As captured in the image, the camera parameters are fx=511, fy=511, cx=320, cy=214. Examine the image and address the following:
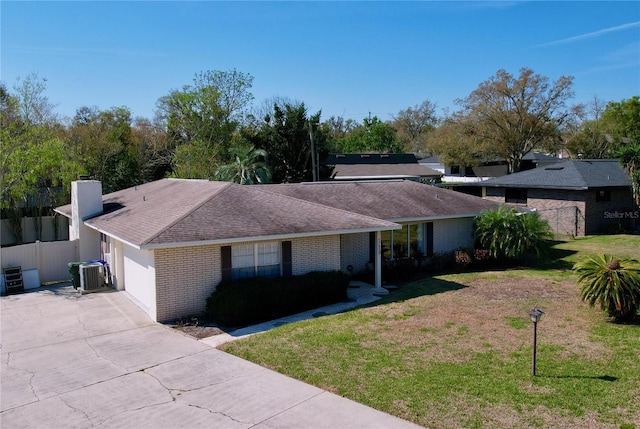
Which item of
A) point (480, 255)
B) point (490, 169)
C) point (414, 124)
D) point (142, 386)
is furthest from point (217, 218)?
point (414, 124)

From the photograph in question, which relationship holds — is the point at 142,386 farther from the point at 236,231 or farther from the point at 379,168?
the point at 379,168

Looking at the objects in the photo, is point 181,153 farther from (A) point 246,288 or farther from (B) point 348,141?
(B) point 348,141

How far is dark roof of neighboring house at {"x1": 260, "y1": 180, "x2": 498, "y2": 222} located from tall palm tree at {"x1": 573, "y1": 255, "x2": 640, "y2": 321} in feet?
24.7

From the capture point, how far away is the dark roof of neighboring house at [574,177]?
28562 mm

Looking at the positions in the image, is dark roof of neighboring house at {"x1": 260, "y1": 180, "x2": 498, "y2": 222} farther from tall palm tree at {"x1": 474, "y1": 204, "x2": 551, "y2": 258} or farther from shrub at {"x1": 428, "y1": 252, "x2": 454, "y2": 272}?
shrub at {"x1": 428, "y1": 252, "x2": 454, "y2": 272}

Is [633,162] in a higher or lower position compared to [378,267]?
higher

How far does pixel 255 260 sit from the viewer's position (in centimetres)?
1468

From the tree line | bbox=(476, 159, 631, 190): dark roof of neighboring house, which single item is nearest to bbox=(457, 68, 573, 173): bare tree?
the tree line

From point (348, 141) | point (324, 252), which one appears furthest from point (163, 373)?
point (348, 141)

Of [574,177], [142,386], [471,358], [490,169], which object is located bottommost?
[142,386]

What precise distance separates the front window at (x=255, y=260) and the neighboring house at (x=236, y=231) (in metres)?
0.03

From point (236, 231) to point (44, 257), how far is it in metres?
9.71

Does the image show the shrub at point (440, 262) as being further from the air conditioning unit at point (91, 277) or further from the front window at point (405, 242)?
the air conditioning unit at point (91, 277)

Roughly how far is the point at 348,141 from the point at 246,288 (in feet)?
244
